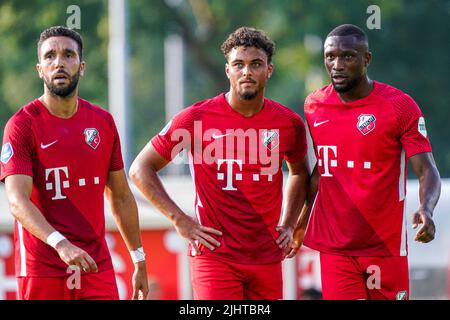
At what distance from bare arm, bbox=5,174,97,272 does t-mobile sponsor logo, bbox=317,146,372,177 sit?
1878 mm

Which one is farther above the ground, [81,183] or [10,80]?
[10,80]

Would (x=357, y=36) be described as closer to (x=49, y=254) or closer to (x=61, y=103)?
(x=61, y=103)

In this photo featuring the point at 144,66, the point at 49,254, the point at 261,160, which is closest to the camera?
the point at 49,254

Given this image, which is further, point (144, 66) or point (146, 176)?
point (144, 66)

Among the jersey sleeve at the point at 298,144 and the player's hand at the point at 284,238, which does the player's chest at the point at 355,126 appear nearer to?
the jersey sleeve at the point at 298,144

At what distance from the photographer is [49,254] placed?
7.40 metres

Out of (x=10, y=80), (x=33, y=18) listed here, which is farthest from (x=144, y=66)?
(x=33, y=18)

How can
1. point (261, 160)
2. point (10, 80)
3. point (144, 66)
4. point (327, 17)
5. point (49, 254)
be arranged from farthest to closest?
point (144, 66), point (10, 80), point (327, 17), point (261, 160), point (49, 254)

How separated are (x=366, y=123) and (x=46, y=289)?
97.8 inches

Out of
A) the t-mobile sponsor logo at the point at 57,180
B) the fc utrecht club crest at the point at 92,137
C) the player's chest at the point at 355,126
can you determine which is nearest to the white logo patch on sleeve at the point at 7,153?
the t-mobile sponsor logo at the point at 57,180

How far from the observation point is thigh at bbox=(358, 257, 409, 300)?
25.3 feet

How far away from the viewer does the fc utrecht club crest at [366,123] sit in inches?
305

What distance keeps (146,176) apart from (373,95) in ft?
5.64

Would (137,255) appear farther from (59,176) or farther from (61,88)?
(61,88)
